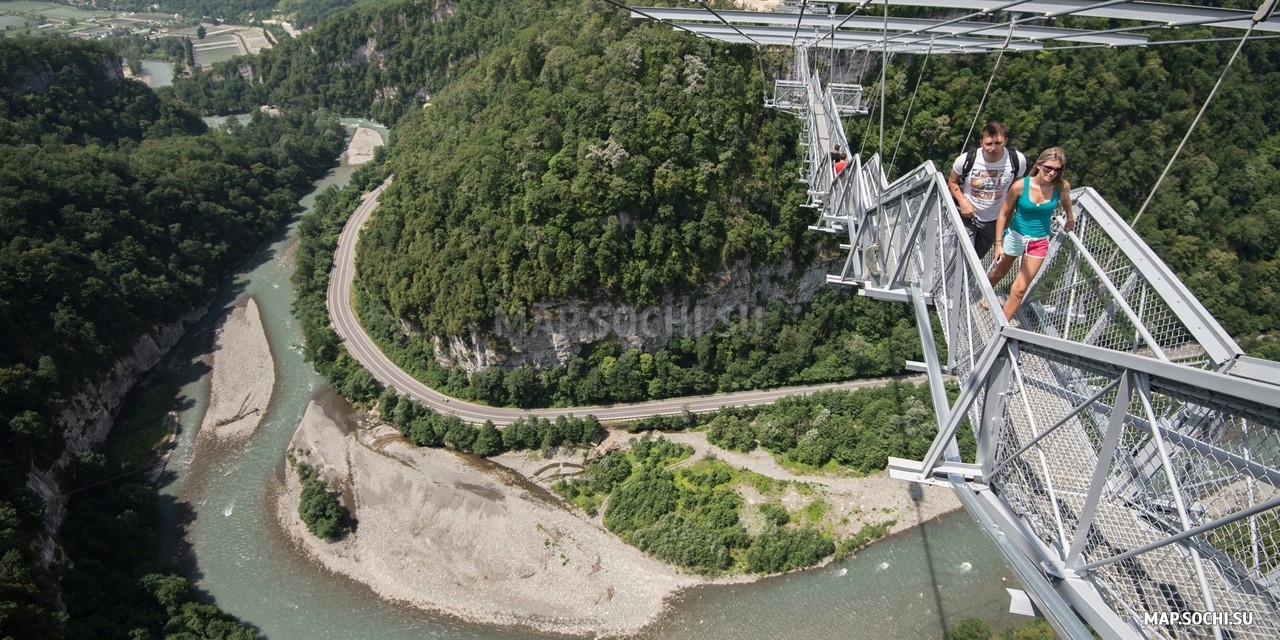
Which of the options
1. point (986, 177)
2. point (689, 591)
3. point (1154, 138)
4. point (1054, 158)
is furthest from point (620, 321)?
point (1154, 138)

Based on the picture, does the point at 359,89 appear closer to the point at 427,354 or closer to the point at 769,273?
the point at 427,354

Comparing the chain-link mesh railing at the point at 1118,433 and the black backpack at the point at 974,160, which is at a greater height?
the black backpack at the point at 974,160

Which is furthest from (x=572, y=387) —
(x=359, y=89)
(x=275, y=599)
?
(x=359, y=89)

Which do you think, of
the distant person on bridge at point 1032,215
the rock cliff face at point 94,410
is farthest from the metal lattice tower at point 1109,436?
the rock cliff face at point 94,410

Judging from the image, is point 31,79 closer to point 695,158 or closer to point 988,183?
point 695,158

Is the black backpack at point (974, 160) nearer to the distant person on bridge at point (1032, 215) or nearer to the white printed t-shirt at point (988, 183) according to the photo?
the white printed t-shirt at point (988, 183)

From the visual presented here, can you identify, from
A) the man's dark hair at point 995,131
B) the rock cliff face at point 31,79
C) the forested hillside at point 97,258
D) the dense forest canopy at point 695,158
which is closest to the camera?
the man's dark hair at point 995,131
